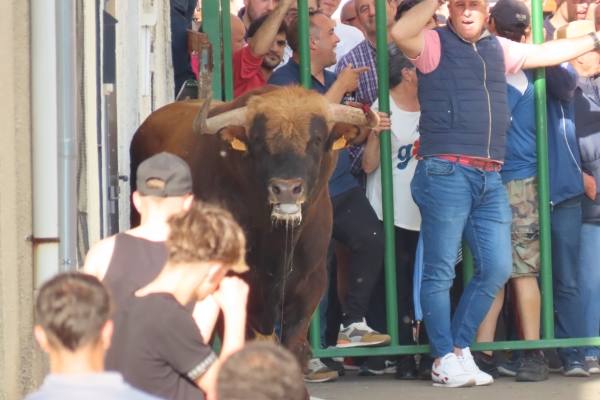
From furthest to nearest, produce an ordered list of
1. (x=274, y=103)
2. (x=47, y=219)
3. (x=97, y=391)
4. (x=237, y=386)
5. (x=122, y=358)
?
(x=274, y=103) < (x=47, y=219) < (x=122, y=358) < (x=97, y=391) < (x=237, y=386)

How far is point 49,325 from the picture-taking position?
11.4ft

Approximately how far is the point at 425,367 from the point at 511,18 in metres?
2.17

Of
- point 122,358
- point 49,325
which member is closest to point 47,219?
point 122,358

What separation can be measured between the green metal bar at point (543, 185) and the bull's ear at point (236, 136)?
6.78 feet

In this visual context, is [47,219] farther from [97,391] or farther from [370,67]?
[370,67]

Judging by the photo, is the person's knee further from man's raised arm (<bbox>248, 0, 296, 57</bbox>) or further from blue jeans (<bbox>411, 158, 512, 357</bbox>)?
man's raised arm (<bbox>248, 0, 296, 57</bbox>)

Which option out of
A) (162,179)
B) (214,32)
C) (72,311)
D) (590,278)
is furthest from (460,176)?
(72,311)

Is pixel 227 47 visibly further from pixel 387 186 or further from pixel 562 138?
pixel 562 138

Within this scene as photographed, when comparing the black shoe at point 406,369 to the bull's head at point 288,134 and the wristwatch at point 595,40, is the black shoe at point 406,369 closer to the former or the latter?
the bull's head at point 288,134

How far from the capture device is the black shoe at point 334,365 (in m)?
9.05

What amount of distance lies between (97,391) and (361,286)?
214 inches

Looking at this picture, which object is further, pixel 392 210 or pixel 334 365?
pixel 334 365

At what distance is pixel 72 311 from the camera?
348cm

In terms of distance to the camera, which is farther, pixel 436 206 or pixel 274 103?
pixel 436 206
